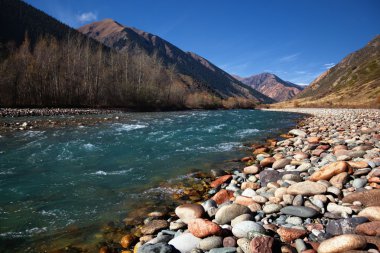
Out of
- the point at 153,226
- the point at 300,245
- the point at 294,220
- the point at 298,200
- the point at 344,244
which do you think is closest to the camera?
the point at 344,244

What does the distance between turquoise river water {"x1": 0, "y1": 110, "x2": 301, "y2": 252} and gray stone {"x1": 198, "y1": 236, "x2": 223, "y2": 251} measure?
2305 mm

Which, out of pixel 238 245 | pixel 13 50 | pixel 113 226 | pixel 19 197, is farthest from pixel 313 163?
pixel 13 50

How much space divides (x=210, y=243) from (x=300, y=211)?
1.84 metres

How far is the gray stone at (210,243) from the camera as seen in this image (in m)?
4.31

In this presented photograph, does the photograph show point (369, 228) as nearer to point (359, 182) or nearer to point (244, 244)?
point (244, 244)

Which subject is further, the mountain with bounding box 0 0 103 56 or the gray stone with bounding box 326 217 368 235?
the mountain with bounding box 0 0 103 56

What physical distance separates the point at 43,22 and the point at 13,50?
109m

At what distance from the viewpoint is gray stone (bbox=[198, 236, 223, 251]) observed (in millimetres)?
4309

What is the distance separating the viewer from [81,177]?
9.05m

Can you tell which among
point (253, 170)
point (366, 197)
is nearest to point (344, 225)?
point (366, 197)

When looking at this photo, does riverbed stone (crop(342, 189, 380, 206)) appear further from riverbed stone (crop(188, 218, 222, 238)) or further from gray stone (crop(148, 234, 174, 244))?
gray stone (crop(148, 234, 174, 244))

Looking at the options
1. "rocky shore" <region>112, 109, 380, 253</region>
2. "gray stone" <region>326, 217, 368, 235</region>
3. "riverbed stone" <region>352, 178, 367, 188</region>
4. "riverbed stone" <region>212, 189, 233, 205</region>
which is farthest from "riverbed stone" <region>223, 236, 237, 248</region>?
"riverbed stone" <region>352, 178, 367, 188</region>

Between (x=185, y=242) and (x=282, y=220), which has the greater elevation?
(x=282, y=220)

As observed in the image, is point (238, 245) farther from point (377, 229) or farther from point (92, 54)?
point (92, 54)
